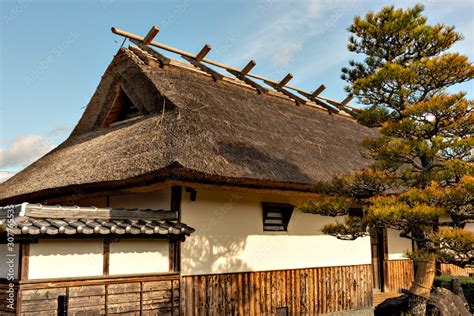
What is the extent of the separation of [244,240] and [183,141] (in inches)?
88.7

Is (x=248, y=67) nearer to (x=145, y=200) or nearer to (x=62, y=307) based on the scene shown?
(x=145, y=200)

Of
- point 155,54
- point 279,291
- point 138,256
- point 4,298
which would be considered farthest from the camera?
point 155,54

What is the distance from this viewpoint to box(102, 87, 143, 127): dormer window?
10.6 metres

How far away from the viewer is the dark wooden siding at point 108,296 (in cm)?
586

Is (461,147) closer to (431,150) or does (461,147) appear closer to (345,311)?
(431,150)

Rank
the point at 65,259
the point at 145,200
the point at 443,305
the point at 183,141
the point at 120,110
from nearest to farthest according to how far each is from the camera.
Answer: the point at 65,259
the point at 183,141
the point at 443,305
the point at 145,200
the point at 120,110

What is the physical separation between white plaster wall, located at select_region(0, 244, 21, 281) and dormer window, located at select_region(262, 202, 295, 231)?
4.48 m

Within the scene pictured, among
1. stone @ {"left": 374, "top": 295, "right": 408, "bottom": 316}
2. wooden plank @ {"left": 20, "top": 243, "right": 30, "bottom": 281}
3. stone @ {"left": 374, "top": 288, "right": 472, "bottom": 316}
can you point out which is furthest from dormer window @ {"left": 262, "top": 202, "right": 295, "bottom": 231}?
wooden plank @ {"left": 20, "top": 243, "right": 30, "bottom": 281}

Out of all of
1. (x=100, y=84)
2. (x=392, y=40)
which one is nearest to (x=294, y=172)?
(x=392, y=40)

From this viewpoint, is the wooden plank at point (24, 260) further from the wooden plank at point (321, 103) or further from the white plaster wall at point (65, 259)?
the wooden plank at point (321, 103)

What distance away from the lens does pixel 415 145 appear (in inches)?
270

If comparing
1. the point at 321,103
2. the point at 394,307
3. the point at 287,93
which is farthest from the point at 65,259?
the point at 321,103

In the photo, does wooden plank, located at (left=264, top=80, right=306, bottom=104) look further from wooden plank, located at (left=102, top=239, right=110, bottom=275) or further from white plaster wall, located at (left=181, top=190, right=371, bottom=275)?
wooden plank, located at (left=102, top=239, right=110, bottom=275)

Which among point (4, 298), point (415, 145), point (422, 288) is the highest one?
point (415, 145)
